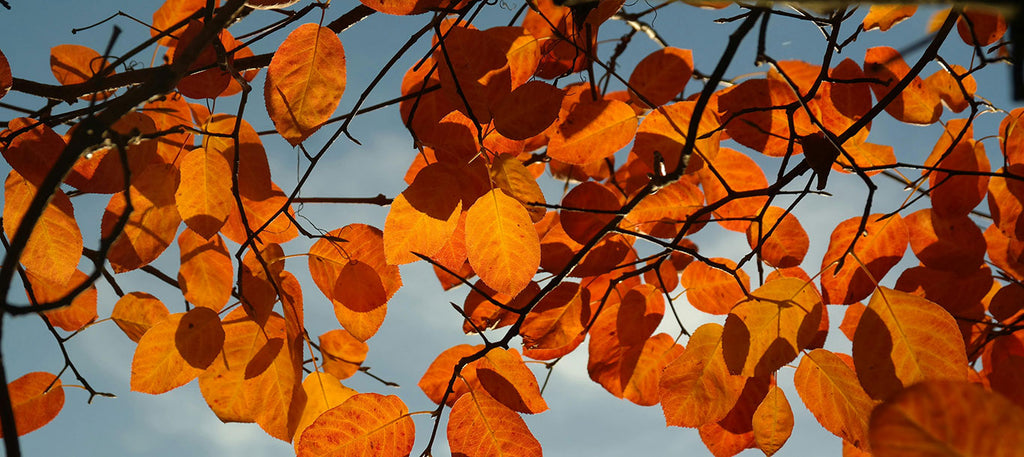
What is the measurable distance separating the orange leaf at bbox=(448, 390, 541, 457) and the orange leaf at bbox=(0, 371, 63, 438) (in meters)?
0.77

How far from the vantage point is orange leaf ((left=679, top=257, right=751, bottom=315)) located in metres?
1.10

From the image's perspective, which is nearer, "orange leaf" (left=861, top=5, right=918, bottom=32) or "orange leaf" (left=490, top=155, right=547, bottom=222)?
"orange leaf" (left=490, top=155, right=547, bottom=222)

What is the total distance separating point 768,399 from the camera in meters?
0.96

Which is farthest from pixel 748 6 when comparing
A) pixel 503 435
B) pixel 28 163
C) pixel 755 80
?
pixel 28 163

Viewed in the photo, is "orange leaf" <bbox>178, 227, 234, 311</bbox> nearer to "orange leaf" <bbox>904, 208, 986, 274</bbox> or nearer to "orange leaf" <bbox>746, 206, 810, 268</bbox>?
"orange leaf" <bbox>746, 206, 810, 268</bbox>

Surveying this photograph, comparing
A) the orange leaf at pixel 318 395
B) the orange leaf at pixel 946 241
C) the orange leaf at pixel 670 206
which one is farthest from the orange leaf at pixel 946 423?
the orange leaf at pixel 318 395

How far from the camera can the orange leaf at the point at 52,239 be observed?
878 millimetres

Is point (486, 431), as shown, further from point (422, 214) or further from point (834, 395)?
point (834, 395)

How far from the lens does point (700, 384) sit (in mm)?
891

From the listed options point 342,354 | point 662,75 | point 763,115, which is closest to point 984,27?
point 763,115

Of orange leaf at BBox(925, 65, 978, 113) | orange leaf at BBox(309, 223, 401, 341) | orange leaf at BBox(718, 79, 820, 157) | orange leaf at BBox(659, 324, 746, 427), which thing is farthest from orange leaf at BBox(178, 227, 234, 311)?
orange leaf at BBox(925, 65, 978, 113)

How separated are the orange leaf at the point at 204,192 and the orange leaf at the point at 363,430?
29cm

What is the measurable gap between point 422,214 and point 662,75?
447mm

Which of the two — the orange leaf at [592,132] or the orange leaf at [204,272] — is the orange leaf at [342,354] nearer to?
the orange leaf at [204,272]
